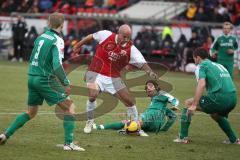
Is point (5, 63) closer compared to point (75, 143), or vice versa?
point (75, 143)

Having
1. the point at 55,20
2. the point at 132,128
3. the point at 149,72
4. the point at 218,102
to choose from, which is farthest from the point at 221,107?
the point at 55,20

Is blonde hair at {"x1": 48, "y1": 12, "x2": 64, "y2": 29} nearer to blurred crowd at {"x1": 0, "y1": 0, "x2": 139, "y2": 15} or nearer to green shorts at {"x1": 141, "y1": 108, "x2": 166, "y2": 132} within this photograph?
green shorts at {"x1": 141, "y1": 108, "x2": 166, "y2": 132}

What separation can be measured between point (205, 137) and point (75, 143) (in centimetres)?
281

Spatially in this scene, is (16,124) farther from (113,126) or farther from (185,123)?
(113,126)

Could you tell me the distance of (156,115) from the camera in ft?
47.2

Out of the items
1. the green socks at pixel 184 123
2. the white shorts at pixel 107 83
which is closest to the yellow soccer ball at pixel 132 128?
the white shorts at pixel 107 83

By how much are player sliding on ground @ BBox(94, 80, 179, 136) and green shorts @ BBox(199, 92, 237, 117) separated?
154cm

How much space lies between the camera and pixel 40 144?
12156 millimetres

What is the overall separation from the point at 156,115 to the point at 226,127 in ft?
6.08

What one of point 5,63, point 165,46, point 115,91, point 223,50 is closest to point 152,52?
point 165,46

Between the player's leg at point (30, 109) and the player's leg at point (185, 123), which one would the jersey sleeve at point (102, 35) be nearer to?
the player's leg at point (185, 123)

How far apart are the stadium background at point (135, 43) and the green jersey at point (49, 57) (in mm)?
1189

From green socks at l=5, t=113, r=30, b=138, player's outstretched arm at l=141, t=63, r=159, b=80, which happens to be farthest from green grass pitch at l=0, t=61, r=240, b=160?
player's outstretched arm at l=141, t=63, r=159, b=80

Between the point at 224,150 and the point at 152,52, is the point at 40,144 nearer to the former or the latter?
the point at 224,150
